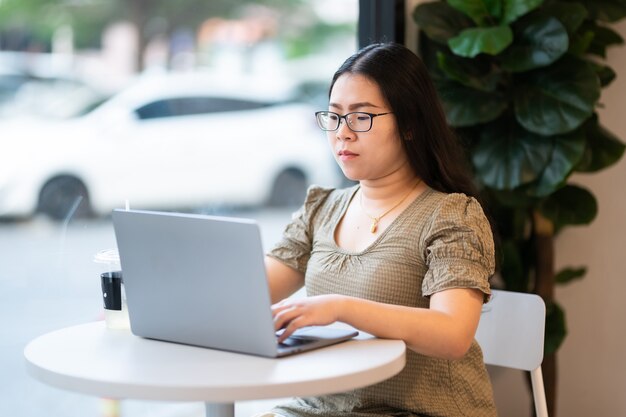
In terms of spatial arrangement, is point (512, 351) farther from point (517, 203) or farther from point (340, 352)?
point (517, 203)

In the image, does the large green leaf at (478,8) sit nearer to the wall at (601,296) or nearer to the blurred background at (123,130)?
the blurred background at (123,130)

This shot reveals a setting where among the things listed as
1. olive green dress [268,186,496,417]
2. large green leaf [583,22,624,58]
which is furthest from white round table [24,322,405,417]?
large green leaf [583,22,624,58]

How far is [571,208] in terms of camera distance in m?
2.92

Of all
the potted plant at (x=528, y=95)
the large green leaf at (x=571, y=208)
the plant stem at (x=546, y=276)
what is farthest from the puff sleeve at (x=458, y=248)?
the plant stem at (x=546, y=276)

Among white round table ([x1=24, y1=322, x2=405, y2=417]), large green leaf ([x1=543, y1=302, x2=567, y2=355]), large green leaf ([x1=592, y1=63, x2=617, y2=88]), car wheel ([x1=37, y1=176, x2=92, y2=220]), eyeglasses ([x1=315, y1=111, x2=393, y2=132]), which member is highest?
large green leaf ([x1=592, y1=63, x2=617, y2=88])

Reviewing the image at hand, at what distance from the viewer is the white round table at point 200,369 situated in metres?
1.28

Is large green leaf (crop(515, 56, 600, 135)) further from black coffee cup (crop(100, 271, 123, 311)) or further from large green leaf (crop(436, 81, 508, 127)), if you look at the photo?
black coffee cup (crop(100, 271, 123, 311))

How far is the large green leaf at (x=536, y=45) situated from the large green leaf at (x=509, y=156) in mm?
215

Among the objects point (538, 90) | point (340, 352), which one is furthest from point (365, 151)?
point (538, 90)

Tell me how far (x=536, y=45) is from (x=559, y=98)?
0.16m

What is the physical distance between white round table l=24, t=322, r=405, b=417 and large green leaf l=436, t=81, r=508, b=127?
1.27 m

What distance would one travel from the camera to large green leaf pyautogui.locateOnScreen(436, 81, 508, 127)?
8.86ft

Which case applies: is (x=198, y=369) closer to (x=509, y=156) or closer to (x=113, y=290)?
(x=113, y=290)

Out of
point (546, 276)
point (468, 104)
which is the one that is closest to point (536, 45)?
point (468, 104)
